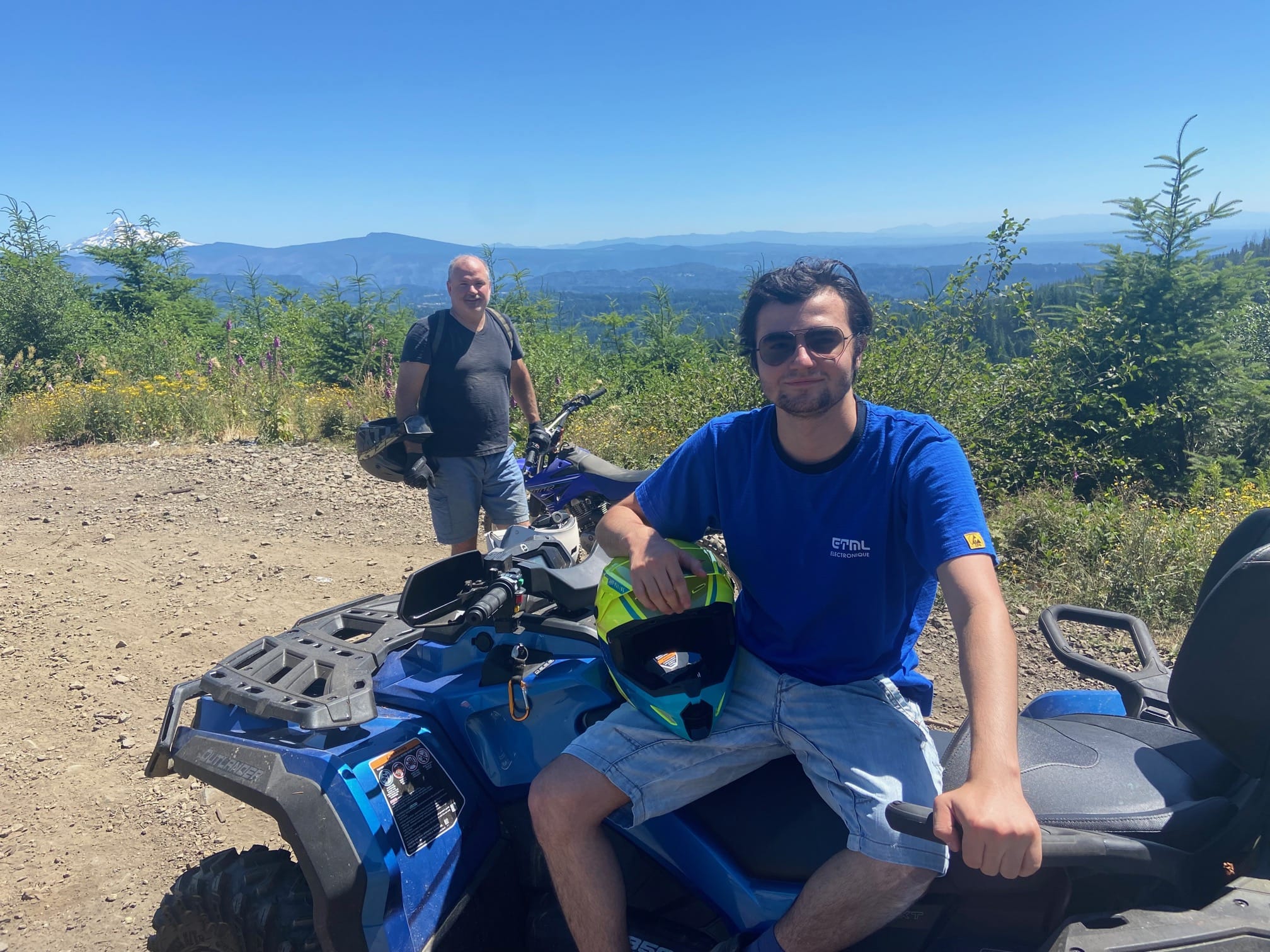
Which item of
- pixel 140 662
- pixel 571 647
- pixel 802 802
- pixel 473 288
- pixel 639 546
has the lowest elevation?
pixel 140 662

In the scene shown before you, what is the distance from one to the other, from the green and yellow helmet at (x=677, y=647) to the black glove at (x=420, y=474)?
10.0 ft

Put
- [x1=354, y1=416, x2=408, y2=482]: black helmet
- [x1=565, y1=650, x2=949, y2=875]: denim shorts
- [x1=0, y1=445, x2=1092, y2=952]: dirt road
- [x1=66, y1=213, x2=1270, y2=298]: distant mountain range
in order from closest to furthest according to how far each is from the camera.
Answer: [x1=565, y1=650, x2=949, y2=875]: denim shorts < [x1=0, y1=445, x2=1092, y2=952]: dirt road < [x1=354, y1=416, x2=408, y2=482]: black helmet < [x1=66, y1=213, x2=1270, y2=298]: distant mountain range

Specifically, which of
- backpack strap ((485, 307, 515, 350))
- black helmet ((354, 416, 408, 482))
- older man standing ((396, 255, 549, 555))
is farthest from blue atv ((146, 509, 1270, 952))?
backpack strap ((485, 307, 515, 350))

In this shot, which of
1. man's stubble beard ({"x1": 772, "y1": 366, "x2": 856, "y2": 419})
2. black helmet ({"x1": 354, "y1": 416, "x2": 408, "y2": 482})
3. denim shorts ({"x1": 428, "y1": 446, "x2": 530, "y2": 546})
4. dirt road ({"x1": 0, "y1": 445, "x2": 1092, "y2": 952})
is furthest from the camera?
denim shorts ({"x1": 428, "y1": 446, "x2": 530, "y2": 546})

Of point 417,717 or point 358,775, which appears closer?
point 358,775

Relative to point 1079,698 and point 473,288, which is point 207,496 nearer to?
point 473,288

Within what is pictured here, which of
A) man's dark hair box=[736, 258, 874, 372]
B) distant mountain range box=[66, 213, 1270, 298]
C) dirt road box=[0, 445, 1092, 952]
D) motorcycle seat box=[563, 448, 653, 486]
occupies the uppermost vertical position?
distant mountain range box=[66, 213, 1270, 298]

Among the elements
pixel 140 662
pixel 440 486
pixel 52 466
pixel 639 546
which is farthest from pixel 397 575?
pixel 52 466

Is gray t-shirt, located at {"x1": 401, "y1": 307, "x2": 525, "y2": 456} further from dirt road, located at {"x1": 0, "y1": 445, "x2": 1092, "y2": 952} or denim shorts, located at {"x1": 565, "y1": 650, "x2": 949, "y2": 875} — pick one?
denim shorts, located at {"x1": 565, "y1": 650, "x2": 949, "y2": 875}

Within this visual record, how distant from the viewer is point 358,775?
200 cm

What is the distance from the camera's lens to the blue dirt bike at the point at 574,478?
528cm

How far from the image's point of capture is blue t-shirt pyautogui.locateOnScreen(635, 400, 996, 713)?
1.93 meters

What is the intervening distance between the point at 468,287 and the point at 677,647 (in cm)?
344

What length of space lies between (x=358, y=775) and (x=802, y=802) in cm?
103
